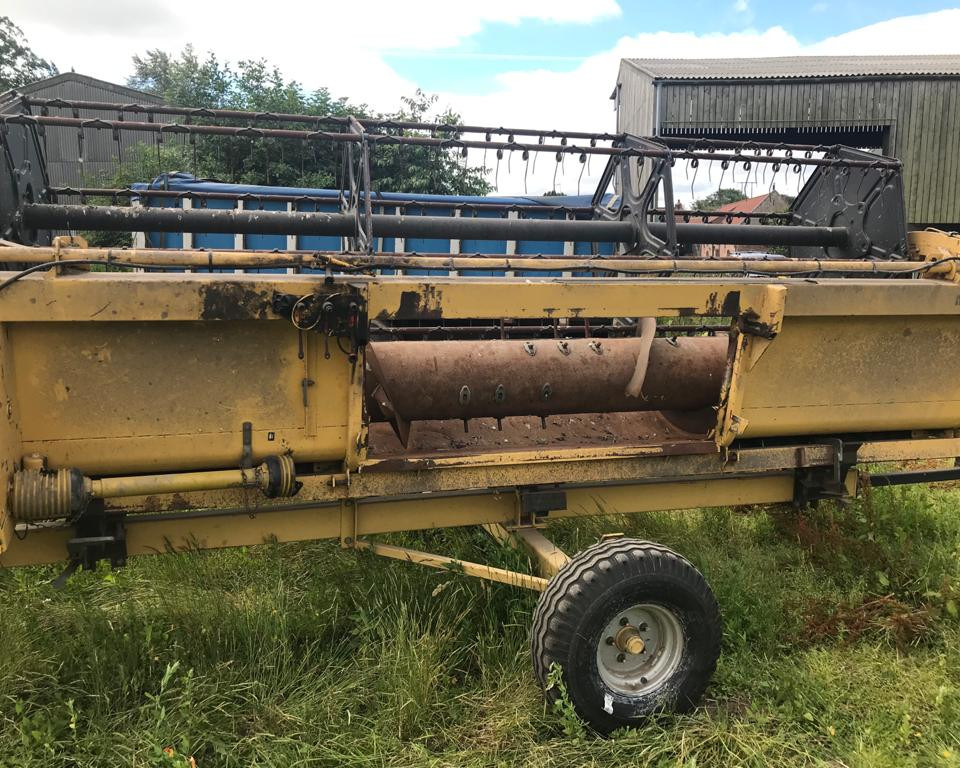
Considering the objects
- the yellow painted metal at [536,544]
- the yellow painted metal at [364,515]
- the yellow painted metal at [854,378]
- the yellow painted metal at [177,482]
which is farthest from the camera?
the yellow painted metal at [854,378]

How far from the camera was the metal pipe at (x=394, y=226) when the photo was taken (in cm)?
393

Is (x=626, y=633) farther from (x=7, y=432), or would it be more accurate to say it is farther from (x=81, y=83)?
(x=81, y=83)

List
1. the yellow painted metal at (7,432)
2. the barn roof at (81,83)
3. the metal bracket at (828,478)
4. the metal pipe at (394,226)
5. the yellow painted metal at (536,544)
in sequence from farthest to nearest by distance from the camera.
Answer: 1. the barn roof at (81,83)
2. the metal pipe at (394,226)
3. the metal bracket at (828,478)
4. the yellow painted metal at (536,544)
5. the yellow painted metal at (7,432)

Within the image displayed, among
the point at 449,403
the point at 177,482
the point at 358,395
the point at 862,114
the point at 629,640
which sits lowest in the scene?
the point at 629,640

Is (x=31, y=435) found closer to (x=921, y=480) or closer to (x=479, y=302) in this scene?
(x=479, y=302)

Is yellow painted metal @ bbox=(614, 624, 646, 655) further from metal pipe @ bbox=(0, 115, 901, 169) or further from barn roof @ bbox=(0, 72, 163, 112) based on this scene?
barn roof @ bbox=(0, 72, 163, 112)

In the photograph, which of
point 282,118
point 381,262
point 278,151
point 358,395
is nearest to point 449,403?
point 358,395

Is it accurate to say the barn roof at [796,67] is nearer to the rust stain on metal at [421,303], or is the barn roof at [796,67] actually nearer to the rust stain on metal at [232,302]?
the rust stain on metal at [421,303]

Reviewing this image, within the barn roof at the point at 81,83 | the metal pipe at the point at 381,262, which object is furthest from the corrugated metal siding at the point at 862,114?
the barn roof at the point at 81,83

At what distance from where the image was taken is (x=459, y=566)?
298cm

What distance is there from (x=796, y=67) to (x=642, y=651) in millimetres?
19155

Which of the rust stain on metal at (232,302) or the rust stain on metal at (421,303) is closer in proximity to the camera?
the rust stain on metal at (232,302)

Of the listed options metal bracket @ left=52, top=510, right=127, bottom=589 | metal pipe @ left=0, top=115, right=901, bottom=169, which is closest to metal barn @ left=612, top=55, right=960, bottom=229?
metal pipe @ left=0, top=115, right=901, bottom=169

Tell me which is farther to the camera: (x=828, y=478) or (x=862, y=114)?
(x=862, y=114)
